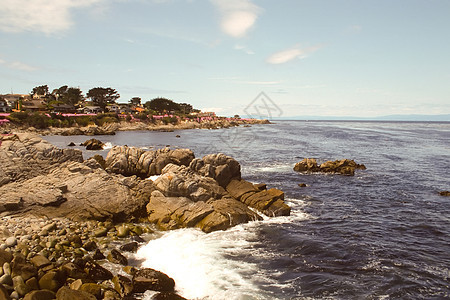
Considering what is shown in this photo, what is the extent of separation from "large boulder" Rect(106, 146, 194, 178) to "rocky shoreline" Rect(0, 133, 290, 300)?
4576 millimetres

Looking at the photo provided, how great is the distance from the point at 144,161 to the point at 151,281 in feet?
71.3

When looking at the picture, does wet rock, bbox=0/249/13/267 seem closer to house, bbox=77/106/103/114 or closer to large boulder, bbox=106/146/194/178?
large boulder, bbox=106/146/194/178

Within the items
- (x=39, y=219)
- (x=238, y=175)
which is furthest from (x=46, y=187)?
(x=238, y=175)

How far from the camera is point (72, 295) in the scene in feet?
35.0

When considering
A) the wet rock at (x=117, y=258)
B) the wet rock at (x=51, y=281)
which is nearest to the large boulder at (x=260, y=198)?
the wet rock at (x=117, y=258)

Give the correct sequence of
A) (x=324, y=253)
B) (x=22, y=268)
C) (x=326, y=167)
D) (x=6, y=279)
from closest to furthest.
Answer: (x=6, y=279) < (x=22, y=268) < (x=324, y=253) < (x=326, y=167)

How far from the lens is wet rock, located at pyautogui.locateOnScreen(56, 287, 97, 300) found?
34.8ft

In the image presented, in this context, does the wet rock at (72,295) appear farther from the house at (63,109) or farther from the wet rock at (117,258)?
the house at (63,109)

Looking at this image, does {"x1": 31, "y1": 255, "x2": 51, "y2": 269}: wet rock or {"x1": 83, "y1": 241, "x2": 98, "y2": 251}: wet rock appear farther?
{"x1": 83, "y1": 241, "x2": 98, "y2": 251}: wet rock

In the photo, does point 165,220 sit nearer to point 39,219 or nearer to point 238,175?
point 39,219

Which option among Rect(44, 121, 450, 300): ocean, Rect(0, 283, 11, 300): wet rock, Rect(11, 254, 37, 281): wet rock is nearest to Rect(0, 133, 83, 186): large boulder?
Rect(11, 254, 37, 281): wet rock

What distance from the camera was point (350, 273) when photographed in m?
14.7

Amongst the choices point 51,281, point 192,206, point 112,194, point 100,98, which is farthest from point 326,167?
point 100,98

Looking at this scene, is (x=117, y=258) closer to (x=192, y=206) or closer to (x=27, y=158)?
(x=192, y=206)
